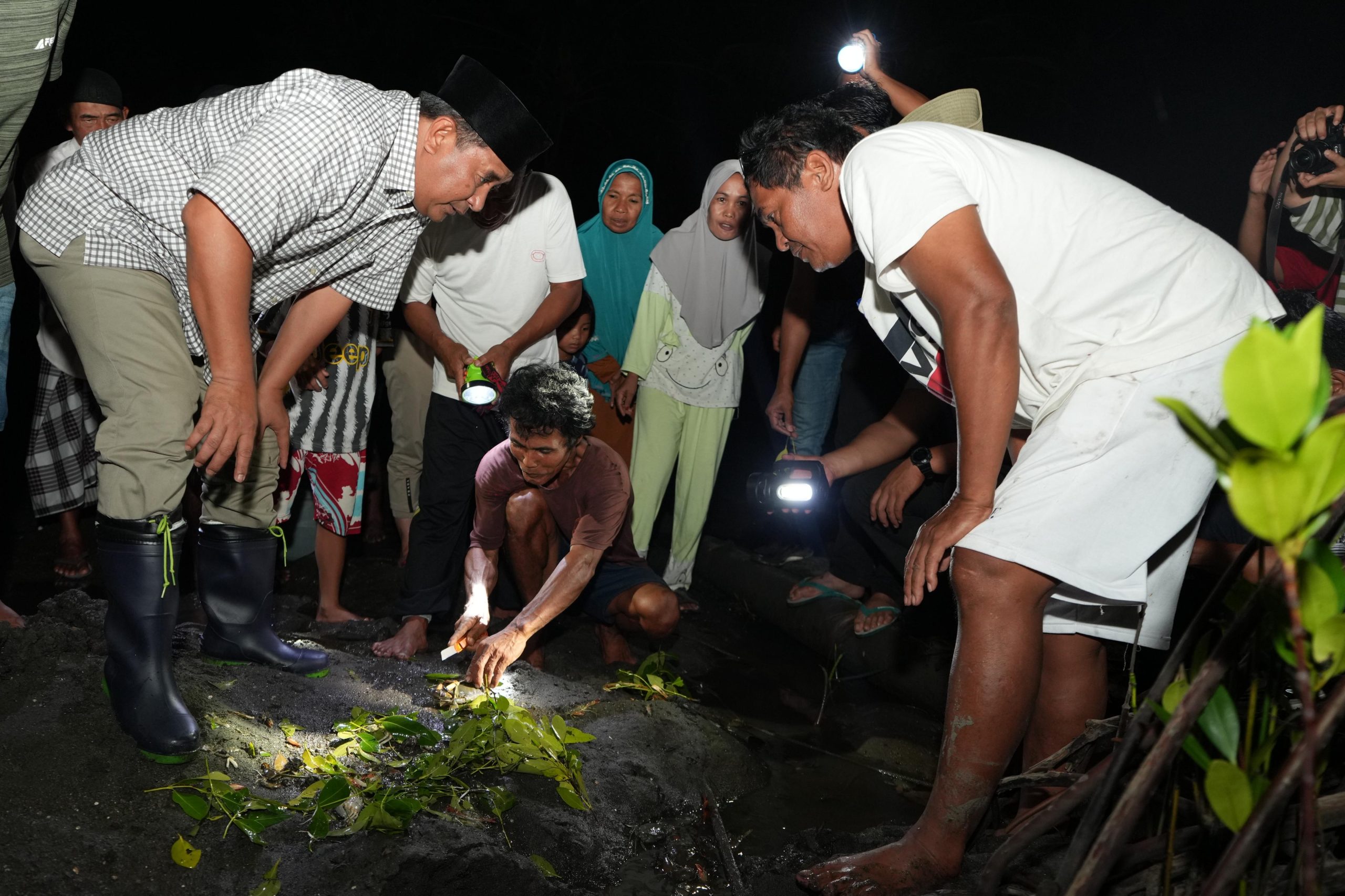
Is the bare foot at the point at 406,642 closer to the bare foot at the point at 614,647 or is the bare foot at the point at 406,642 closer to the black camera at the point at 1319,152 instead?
the bare foot at the point at 614,647

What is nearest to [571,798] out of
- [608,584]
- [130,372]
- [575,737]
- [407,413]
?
[575,737]

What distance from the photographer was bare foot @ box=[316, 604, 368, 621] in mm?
3594

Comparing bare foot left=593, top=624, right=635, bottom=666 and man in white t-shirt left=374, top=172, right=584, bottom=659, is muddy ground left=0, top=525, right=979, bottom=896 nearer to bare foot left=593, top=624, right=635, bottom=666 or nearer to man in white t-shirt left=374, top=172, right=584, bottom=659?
bare foot left=593, top=624, right=635, bottom=666

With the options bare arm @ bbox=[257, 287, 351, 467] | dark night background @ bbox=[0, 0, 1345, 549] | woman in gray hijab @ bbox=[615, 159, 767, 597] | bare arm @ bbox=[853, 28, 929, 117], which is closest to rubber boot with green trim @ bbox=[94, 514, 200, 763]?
bare arm @ bbox=[257, 287, 351, 467]

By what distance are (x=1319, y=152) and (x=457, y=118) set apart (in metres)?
2.77

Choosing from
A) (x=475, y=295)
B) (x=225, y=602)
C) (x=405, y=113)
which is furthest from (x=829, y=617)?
(x=405, y=113)

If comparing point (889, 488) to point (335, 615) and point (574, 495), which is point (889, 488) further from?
point (335, 615)

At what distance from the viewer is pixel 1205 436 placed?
737 mm

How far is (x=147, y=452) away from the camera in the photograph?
6.64 feet

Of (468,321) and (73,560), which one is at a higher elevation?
(468,321)

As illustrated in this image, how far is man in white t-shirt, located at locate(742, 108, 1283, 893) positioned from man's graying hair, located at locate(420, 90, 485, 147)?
946 millimetres

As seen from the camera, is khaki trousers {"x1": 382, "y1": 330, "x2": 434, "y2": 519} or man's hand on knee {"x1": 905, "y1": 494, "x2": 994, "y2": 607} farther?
khaki trousers {"x1": 382, "y1": 330, "x2": 434, "y2": 519}

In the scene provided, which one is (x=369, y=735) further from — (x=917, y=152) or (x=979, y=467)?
(x=917, y=152)

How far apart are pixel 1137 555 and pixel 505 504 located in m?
2.23
